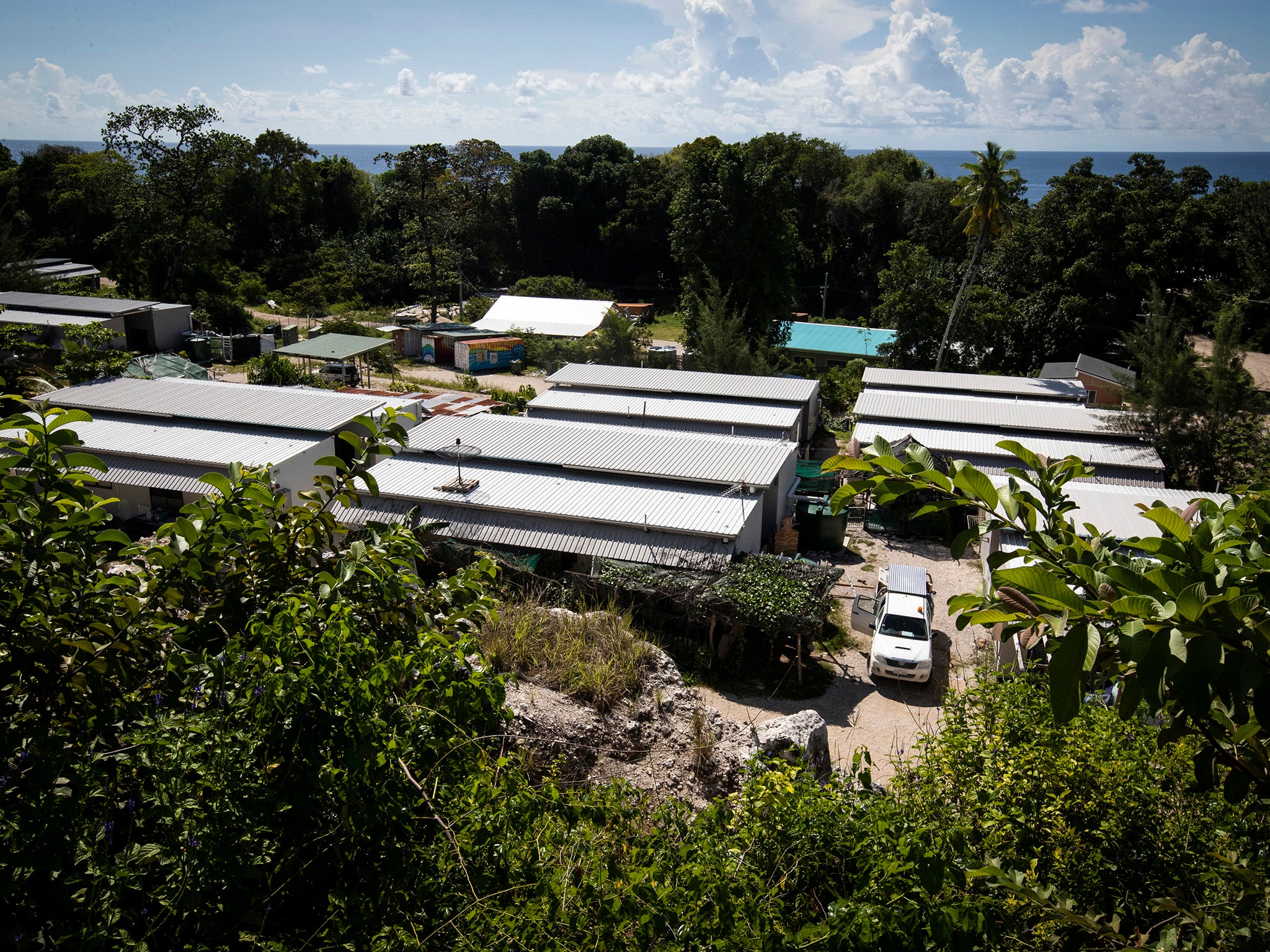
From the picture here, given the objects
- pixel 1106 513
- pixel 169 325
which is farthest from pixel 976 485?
pixel 169 325

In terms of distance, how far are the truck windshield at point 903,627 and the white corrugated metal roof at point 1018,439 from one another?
7.85 meters

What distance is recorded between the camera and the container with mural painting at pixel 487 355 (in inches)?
1588

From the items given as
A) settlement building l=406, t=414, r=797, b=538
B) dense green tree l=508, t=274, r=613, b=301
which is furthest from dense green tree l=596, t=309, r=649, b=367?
settlement building l=406, t=414, r=797, b=538

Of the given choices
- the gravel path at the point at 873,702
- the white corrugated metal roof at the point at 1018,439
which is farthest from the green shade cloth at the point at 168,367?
the gravel path at the point at 873,702

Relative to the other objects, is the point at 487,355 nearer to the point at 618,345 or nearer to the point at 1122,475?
the point at 618,345

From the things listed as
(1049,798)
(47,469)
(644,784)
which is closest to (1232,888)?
(1049,798)

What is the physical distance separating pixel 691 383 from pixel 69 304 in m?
28.1

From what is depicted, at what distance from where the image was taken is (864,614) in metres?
16.2

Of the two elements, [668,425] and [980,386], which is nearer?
[668,425]

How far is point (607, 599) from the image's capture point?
14.9 m

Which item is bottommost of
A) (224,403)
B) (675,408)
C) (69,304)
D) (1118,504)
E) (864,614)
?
(864,614)

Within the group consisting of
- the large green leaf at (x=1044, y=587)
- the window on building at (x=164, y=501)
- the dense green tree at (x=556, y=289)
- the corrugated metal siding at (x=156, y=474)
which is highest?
the dense green tree at (x=556, y=289)

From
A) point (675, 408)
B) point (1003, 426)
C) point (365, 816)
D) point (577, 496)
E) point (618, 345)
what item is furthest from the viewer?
point (618, 345)

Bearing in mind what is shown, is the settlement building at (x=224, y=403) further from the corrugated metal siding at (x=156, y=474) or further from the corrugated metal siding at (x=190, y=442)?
the corrugated metal siding at (x=156, y=474)
